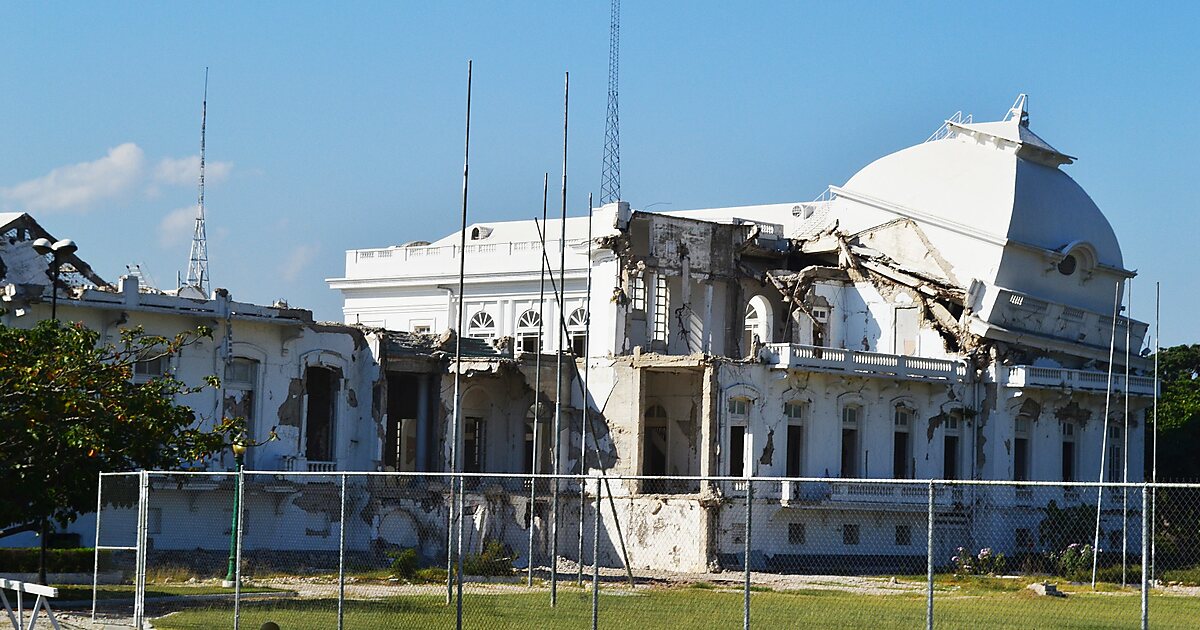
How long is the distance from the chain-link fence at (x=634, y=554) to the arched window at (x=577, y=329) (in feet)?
24.7

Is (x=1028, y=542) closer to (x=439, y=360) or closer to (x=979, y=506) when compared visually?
(x=979, y=506)

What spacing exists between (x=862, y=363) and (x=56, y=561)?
85.4ft

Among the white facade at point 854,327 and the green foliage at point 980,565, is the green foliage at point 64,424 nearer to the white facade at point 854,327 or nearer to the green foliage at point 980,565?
the green foliage at point 980,565

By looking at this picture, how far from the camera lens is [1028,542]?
5188cm

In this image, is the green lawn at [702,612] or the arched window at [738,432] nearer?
the green lawn at [702,612]

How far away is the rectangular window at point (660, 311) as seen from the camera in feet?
171

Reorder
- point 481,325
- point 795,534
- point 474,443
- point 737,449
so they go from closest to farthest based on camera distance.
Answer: point 795,534, point 737,449, point 474,443, point 481,325

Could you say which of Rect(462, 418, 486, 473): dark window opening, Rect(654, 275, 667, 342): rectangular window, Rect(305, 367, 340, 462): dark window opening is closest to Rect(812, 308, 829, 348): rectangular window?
Rect(654, 275, 667, 342): rectangular window

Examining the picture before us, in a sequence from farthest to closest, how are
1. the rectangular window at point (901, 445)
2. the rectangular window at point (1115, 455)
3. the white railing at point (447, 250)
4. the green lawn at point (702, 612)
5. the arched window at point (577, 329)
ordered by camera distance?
the white railing at point (447, 250) → the rectangular window at point (1115, 455) → the arched window at point (577, 329) → the rectangular window at point (901, 445) → the green lawn at point (702, 612)

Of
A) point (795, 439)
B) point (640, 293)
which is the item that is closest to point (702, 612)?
point (795, 439)

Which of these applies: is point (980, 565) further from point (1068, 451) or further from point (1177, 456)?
point (1177, 456)

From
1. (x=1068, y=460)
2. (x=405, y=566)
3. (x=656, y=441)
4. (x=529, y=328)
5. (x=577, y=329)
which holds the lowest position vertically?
(x=405, y=566)

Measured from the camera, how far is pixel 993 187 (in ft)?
189

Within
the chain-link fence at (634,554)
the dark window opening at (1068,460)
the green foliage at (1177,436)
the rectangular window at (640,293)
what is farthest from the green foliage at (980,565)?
the green foliage at (1177,436)
